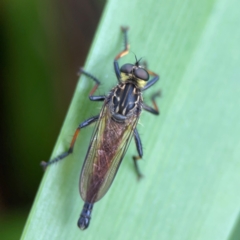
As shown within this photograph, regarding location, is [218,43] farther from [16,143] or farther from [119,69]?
[16,143]

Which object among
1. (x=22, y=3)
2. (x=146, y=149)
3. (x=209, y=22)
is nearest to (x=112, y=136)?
(x=146, y=149)

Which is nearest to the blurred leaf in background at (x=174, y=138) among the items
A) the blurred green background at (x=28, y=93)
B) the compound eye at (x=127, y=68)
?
the compound eye at (x=127, y=68)

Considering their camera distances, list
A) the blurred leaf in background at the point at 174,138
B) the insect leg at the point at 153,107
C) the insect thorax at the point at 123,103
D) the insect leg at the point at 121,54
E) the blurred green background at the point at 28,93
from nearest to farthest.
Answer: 1. the blurred leaf in background at the point at 174,138
2. the insect leg at the point at 121,54
3. the insect leg at the point at 153,107
4. the insect thorax at the point at 123,103
5. the blurred green background at the point at 28,93

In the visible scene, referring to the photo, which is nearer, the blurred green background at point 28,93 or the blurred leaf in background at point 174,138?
the blurred leaf in background at point 174,138

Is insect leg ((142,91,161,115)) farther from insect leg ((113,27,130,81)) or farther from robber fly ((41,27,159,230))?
insect leg ((113,27,130,81))

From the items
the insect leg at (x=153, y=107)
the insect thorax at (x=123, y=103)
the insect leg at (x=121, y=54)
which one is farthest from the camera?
the insect thorax at (x=123, y=103)

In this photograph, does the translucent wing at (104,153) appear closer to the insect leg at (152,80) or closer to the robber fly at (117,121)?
the robber fly at (117,121)

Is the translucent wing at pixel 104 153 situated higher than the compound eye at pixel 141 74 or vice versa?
the compound eye at pixel 141 74
